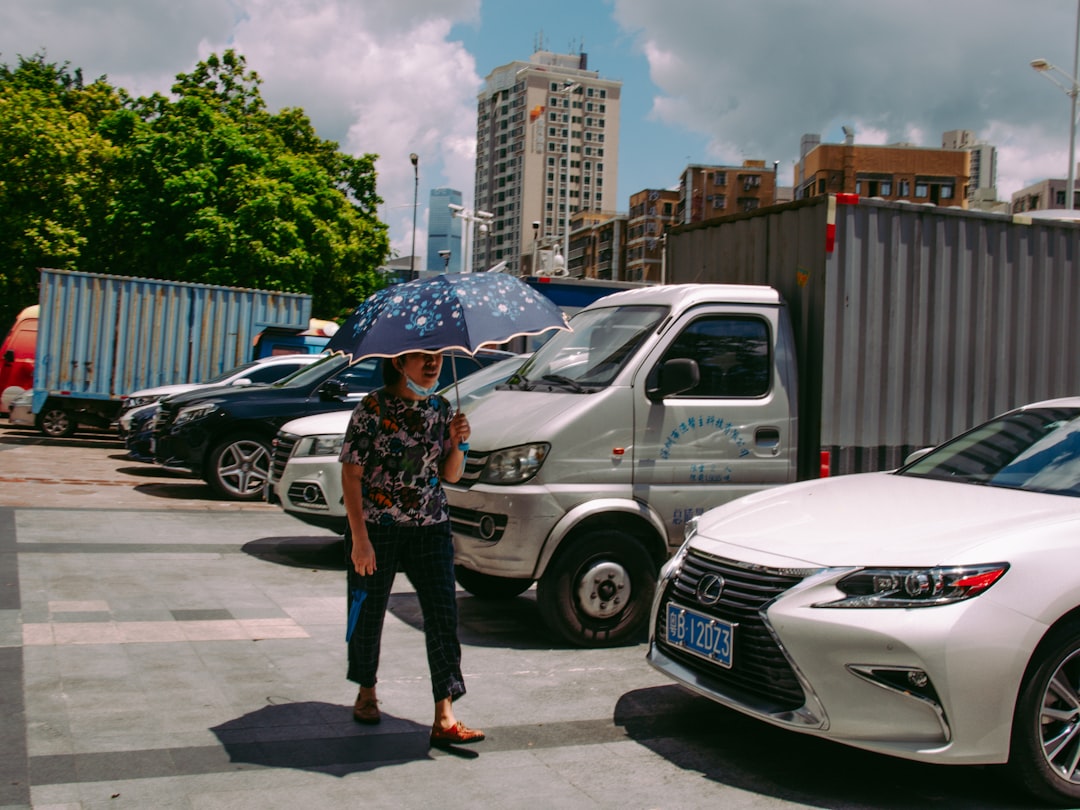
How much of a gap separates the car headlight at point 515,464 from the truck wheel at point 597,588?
46cm

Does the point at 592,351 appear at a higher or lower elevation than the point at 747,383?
higher

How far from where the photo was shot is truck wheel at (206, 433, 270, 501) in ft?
38.6

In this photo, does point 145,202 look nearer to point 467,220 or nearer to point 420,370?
point 467,220

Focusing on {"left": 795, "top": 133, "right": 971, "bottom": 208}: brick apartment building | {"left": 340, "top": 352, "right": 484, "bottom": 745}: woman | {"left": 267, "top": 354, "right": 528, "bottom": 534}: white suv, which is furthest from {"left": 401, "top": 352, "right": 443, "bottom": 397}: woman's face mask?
{"left": 795, "top": 133, "right": 971, "bottom": 208}: brick apartment building

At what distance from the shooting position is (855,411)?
6832mm

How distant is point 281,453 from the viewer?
9117 mm

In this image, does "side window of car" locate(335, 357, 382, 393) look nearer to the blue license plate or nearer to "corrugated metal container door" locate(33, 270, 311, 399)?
the blue license plate

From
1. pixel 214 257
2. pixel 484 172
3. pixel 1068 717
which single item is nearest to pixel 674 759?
pixel 1068 717

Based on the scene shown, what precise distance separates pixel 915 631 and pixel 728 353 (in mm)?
3065

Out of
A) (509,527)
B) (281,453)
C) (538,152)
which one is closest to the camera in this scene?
(509,527)

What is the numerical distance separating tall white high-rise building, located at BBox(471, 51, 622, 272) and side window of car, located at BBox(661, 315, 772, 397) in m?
148

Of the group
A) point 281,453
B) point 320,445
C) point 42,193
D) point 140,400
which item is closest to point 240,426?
point 281,453

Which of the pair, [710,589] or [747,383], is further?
[747,383]

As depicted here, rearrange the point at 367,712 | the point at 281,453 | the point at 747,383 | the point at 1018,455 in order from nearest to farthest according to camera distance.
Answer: the point at 367,712, the point at 1018,455, the point at 747,383, the point at 281,453
